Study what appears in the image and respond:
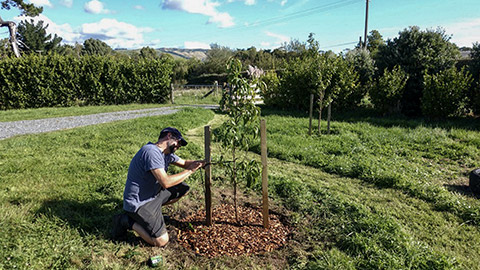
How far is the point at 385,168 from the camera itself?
5.72 metres

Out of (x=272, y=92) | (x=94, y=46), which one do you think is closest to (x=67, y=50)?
(x=94, y=46)

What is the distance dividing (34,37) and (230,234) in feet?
150

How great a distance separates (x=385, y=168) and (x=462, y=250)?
2.54 metres

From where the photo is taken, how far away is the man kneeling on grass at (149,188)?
3.27 m

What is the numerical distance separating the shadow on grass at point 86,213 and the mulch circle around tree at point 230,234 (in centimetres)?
101

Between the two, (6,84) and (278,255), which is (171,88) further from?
(278,255)

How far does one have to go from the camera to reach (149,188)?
11.4 feet

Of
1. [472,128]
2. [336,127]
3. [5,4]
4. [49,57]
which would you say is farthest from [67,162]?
[5,4]

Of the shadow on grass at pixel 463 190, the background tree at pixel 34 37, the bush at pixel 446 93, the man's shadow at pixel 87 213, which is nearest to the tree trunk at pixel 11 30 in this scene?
the background tree at pixel 34 37

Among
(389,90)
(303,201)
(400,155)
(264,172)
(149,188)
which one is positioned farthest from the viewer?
(389,90)

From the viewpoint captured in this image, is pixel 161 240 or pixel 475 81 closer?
pixel 161 240

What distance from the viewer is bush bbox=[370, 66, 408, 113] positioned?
11273mm

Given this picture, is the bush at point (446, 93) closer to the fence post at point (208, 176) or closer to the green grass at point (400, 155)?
the green grass at point (400, 155)

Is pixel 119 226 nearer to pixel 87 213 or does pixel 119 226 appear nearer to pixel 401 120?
pixel 87 213
